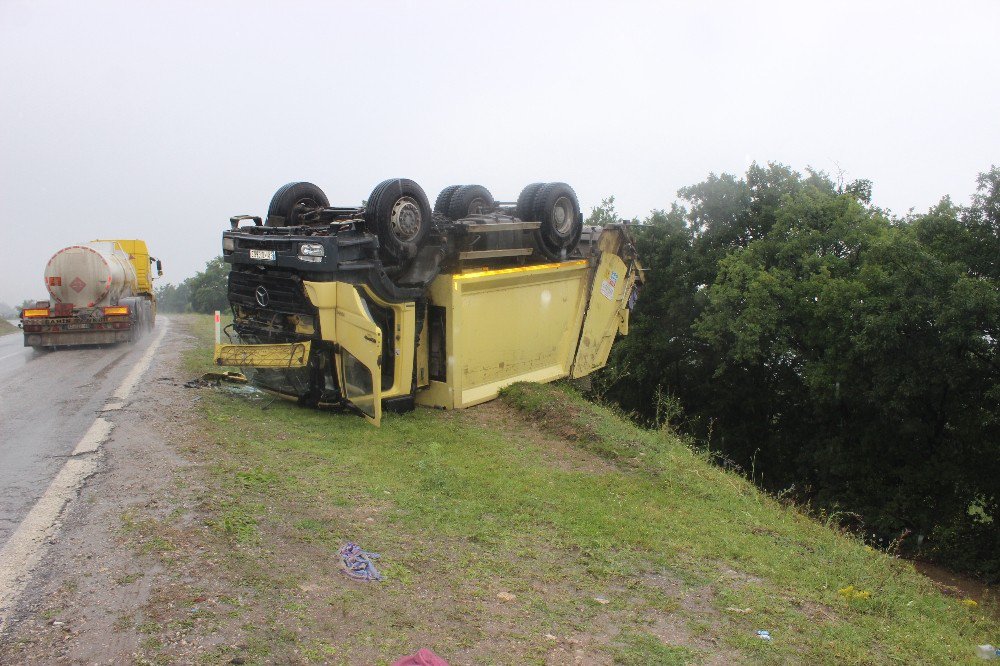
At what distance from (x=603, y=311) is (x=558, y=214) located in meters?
2.22

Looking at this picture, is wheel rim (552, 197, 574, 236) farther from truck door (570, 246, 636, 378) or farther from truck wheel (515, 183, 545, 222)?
truck door (570, 246, 636, 378)

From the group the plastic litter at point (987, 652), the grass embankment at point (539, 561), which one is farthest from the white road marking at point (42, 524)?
the plastic litter at point (987, 652)

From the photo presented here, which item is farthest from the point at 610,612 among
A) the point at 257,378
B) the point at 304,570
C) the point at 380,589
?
the point at 257,378

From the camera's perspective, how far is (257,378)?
940 cm

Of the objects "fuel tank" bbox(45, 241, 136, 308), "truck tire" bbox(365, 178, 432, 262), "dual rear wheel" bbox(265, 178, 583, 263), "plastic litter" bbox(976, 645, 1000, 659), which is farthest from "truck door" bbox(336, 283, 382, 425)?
"fuel tank" bbox(45, 241, 136, 308)

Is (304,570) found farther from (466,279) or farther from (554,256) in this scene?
(554,256)

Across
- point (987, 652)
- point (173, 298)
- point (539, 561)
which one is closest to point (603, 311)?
point (539, 561)

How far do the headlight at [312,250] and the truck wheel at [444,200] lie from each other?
91.8 inches

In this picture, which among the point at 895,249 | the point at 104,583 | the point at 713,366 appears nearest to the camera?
the point at 104,583

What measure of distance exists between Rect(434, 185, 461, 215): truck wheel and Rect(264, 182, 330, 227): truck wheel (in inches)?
68.1

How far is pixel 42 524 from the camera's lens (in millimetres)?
4664

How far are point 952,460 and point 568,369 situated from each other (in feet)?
31.0

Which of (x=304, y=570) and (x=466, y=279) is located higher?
(x=466, y=279)

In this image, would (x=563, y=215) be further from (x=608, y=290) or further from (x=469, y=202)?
(x=608, y=290)
